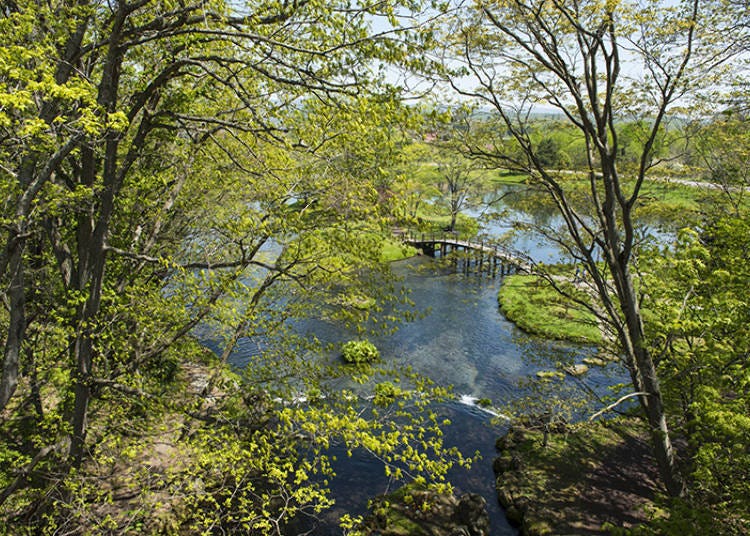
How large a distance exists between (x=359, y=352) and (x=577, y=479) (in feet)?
34.3

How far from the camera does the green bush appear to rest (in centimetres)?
2164

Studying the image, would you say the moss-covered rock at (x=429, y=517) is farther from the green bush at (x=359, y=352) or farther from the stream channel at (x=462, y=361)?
the green bush at (x=359, y=352)

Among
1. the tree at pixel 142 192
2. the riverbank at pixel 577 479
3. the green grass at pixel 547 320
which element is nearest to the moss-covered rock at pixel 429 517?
the riverbank at pixel 577 479

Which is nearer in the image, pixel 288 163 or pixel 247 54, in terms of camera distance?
pixel 247 54

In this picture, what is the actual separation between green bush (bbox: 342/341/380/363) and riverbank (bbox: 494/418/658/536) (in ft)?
23.9

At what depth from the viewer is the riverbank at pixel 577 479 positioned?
41.3 ft

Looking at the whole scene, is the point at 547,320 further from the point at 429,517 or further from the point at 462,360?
the point at 429,517

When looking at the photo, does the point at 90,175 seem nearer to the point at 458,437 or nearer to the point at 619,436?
the point at 458,437

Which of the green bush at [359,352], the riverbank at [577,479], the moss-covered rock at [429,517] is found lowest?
the moss-covered rock at [429,517]

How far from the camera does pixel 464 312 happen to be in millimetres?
29328

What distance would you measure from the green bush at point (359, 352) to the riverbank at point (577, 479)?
7.27m

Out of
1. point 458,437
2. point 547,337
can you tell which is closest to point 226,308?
point 458,437

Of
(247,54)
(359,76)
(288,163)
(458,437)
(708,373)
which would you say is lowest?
(458,437)

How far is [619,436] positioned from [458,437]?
227 inches
